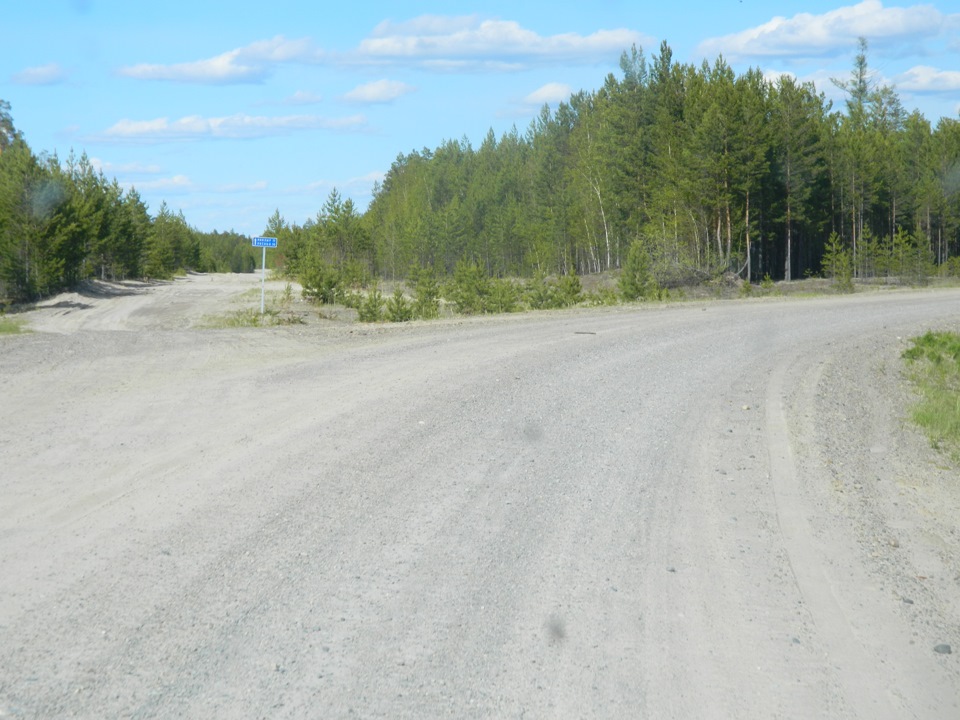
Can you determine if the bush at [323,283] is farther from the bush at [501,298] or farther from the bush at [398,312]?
the bush at [398,312]

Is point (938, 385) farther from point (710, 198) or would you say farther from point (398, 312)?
point (710, 198)

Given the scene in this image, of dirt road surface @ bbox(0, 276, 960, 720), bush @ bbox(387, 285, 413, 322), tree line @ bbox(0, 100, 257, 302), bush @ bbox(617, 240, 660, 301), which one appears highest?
tree line @ bbox(0, 100, 257, 302)

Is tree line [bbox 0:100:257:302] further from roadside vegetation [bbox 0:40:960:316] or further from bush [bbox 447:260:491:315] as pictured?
bush [bbox 447:260:491:315]

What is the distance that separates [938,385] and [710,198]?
38431mm

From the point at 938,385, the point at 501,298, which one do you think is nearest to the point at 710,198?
the point at 501,298

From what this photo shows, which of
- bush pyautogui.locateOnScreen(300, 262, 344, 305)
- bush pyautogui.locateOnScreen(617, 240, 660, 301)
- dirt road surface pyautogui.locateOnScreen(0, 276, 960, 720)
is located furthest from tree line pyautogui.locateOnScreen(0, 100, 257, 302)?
dirt road surface pyautogui.locateOnScreen(0, 276, 960, 720)

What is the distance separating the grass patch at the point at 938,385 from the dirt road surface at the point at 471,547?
0.34 metres

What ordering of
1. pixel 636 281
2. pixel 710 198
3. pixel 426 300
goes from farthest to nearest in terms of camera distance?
pixel 710 198 < pixel 636 281 < pixel 426 300

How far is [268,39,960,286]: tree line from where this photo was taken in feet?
163

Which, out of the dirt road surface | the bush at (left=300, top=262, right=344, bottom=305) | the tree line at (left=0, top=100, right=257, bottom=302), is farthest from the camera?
the tree line at (left=0, top=100, right=257, bottom=302)

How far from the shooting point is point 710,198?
5009 cm

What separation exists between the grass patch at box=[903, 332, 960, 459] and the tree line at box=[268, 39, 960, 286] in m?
17.8

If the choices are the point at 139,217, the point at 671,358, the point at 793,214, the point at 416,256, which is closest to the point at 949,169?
the point at 793,214

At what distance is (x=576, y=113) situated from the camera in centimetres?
10844
